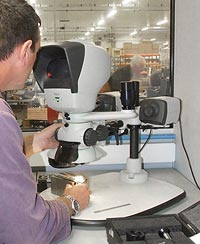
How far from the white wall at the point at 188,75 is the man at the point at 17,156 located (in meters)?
0.91

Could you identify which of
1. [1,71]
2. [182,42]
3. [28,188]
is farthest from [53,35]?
[28,188]

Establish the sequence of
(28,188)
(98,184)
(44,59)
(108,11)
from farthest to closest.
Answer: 1. (108,11)
2. (98,184)
3. (44,59)
4. (28,188)

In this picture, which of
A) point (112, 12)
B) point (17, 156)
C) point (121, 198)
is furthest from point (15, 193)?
point (112, 12)

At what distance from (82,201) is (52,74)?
1.66 feet

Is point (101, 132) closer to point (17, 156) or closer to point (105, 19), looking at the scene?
point (17, 156)

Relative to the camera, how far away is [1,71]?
97cm

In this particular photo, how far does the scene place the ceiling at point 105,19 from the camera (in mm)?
2043

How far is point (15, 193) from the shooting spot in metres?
0.88

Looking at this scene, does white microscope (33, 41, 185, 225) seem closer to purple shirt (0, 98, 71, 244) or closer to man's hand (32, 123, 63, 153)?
man's hand (32, 123, 63, 153)

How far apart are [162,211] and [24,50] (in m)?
0.85

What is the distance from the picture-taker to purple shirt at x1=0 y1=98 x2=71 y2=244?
860 millimetres

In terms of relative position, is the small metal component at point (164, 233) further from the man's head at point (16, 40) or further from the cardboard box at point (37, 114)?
the cardboard box at point (37, 114)

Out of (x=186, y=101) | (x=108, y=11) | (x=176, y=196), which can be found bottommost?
(x=176, y=196)

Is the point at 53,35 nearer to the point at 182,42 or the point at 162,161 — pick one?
the point at 182,42
